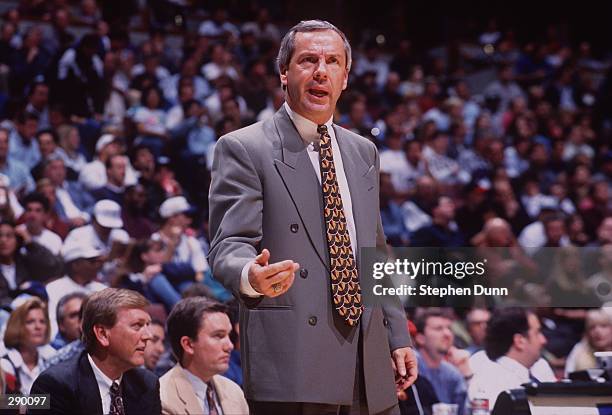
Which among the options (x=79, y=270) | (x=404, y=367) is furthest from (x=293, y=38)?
(x=79, y=270)

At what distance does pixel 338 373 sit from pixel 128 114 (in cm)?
604


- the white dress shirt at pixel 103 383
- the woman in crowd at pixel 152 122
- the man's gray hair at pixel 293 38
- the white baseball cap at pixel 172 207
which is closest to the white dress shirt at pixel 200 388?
the white dress shirt at pixel 103 383

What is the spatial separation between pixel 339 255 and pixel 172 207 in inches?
161

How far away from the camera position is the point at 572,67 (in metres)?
11.5

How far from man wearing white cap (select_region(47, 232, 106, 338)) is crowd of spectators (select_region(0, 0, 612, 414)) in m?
0.01

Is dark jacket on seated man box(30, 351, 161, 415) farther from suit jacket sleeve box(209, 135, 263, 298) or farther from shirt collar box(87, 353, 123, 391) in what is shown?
suit jacket sleeve box(209, 135, 263, 298)

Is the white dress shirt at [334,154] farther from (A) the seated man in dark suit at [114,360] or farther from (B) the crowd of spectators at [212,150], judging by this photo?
(A) the seated man in dark suit at [114,360]

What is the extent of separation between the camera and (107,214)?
6.01m

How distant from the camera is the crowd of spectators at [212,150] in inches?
179

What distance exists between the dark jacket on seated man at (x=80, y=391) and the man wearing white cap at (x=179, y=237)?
2.60m

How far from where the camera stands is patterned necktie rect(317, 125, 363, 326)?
2219 millimetres

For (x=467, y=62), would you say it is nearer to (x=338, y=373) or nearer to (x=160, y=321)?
(x=160, y=321)

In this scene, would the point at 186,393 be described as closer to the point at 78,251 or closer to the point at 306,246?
the point at 306,246

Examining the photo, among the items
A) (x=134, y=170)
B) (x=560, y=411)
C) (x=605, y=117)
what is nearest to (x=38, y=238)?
(x=134, y=170)
